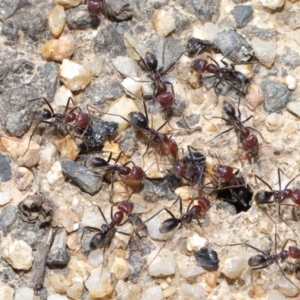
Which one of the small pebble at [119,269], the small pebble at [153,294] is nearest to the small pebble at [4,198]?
the small pebble at [119,269]

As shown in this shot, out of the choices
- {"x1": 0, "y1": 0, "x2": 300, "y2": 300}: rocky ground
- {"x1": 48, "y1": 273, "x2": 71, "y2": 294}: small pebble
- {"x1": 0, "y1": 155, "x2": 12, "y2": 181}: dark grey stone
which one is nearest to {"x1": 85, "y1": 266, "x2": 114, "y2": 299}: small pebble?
{"x1": 0, "y1": 0, "x2": 300, "y2": 300}: rocky ground

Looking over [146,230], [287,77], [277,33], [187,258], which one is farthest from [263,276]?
[277,33]

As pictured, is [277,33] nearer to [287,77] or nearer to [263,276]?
[287,77]

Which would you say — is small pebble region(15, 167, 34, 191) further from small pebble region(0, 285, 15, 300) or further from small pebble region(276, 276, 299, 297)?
small pebble region(276, 276, 299, 297)

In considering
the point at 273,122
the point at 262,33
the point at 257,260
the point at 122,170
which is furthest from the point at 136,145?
the point at 262,33

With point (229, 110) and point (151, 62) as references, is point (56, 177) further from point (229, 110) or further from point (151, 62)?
point (229, 110)

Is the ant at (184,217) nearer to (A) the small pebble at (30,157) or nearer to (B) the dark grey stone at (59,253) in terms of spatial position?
(B) the dark grey stone at (59,253)
